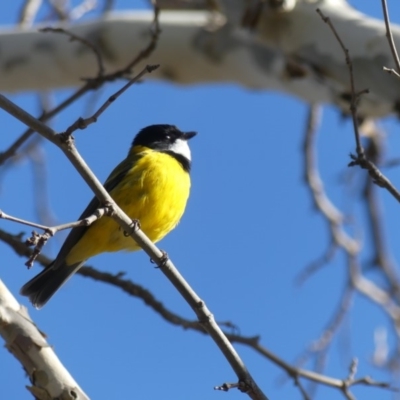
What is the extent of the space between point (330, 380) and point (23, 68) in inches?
122

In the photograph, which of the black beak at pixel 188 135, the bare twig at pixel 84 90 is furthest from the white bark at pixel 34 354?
the black beak at pixel 188 135

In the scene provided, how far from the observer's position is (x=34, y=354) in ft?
11.0

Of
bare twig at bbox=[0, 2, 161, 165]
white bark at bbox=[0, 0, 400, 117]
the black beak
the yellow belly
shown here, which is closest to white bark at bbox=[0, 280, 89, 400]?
bare twig at bbox=[0, 2, 161, 165]

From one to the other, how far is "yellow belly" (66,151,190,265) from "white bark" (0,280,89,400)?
4.51 feet

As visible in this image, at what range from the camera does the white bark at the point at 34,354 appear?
3236mm

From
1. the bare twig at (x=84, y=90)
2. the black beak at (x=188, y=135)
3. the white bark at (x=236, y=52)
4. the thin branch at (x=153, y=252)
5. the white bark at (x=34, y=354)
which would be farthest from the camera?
the black beak at (x=188, y=135)

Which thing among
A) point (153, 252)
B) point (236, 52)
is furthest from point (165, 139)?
point (153, 252)

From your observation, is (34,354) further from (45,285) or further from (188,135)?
(188,135)

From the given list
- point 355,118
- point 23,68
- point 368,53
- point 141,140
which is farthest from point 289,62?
point 355,118

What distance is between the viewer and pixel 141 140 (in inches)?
239

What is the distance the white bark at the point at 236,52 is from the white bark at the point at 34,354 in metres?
2.25

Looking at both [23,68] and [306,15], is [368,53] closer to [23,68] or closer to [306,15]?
[306,15]

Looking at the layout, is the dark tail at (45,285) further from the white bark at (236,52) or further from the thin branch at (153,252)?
the thin branch at (153,252)

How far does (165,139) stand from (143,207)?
47.0 inches
